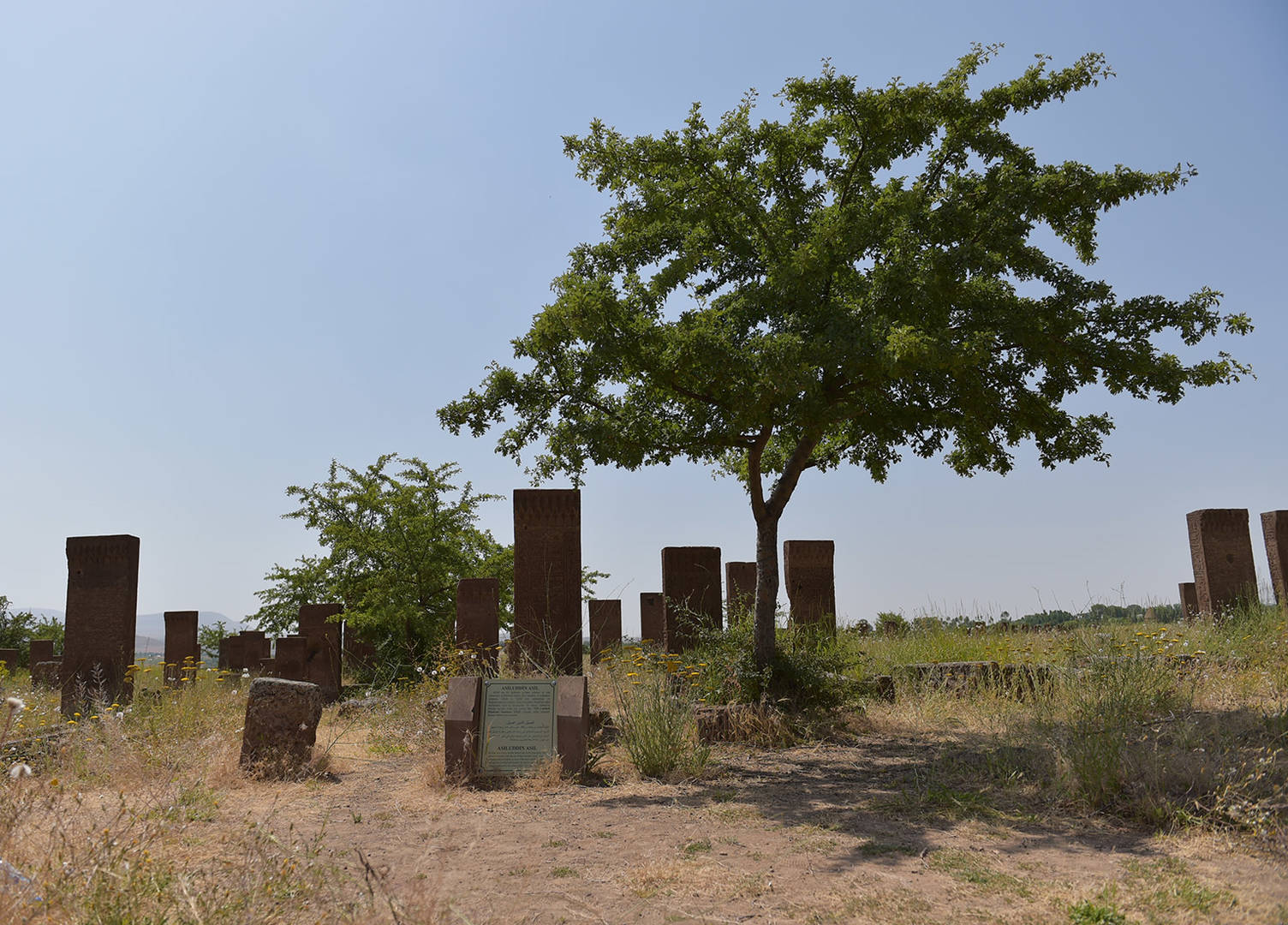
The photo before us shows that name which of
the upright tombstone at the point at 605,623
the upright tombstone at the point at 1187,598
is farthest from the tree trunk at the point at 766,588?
the upright tombstone at the point at 1187,598

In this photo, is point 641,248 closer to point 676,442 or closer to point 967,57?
point 676,442

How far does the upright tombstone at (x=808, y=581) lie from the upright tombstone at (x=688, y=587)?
103 centimetres

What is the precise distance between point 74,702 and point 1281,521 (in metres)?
18.8

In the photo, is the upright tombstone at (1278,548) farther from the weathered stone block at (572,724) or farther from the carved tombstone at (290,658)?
the carved tombstone at (290,658)

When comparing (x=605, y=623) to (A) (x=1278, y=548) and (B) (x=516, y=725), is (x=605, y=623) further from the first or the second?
(A) (x=1278, y=548)

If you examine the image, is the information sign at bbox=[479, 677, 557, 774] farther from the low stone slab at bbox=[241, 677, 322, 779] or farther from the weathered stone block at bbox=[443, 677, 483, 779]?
the low stone slab at bbox=[241, 677, 322, 779]

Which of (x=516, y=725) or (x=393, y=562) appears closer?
(x=516, y=725)

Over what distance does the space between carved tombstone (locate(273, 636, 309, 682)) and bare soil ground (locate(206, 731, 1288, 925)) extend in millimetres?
6788

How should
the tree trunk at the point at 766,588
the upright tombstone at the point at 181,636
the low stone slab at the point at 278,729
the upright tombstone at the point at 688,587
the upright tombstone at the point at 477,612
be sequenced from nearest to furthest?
the low stone slab at the point at 278,729 → the tree trunk at the point at 766,588 → the upright tombstone at the point at 688,587 → the upright tombstone at the point at 477,612 → the upright tombstone at the point at 181,636

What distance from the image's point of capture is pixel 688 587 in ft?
42.8

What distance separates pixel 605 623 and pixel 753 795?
12623mm

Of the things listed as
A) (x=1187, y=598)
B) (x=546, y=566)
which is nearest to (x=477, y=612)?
(x=546, y=566)

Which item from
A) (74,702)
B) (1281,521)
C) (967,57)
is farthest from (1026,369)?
(74,702)

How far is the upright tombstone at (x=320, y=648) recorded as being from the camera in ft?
48.7
